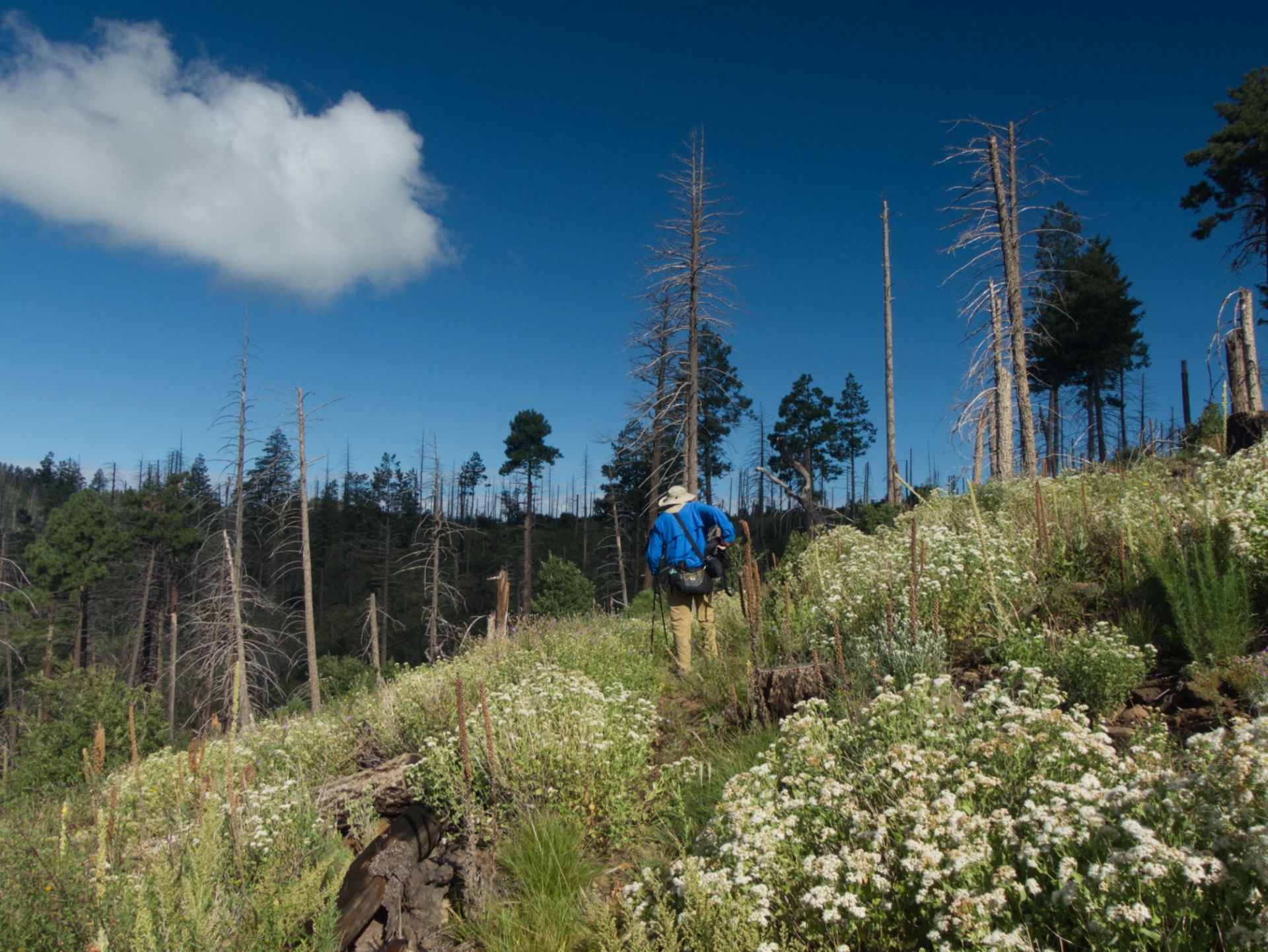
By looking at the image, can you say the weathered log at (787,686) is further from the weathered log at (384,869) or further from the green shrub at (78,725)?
the green shrub at (78,725)

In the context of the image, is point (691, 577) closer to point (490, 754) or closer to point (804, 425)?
point (490, 754)

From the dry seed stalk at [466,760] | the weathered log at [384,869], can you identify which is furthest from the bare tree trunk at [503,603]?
the dry seed stalk at [466,760]

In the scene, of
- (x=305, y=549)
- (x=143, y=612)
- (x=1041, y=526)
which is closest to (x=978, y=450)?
(x=1041, y=526)

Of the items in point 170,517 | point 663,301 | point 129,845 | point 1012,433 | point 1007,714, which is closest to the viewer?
point 1007,714

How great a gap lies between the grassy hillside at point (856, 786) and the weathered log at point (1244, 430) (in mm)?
2759

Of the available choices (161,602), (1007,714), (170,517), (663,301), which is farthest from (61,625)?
(1007,714)

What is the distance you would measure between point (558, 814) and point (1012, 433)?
13.2 meters

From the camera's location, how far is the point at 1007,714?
2.89m

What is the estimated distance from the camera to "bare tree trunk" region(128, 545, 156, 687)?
3111 cm

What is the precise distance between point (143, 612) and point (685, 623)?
35562 mm

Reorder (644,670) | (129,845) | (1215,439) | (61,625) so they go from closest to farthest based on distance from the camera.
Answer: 1. (129,845)
2. (644,670)
3. (1215,439)
4. (61,625)

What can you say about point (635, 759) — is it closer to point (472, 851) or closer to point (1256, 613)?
point (472, 851)

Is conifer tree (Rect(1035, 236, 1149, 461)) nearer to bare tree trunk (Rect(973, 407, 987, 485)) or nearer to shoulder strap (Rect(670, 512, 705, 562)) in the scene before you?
bare tree trunk (Rect(973, 407, 987, 485))

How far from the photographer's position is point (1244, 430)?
311 inches
